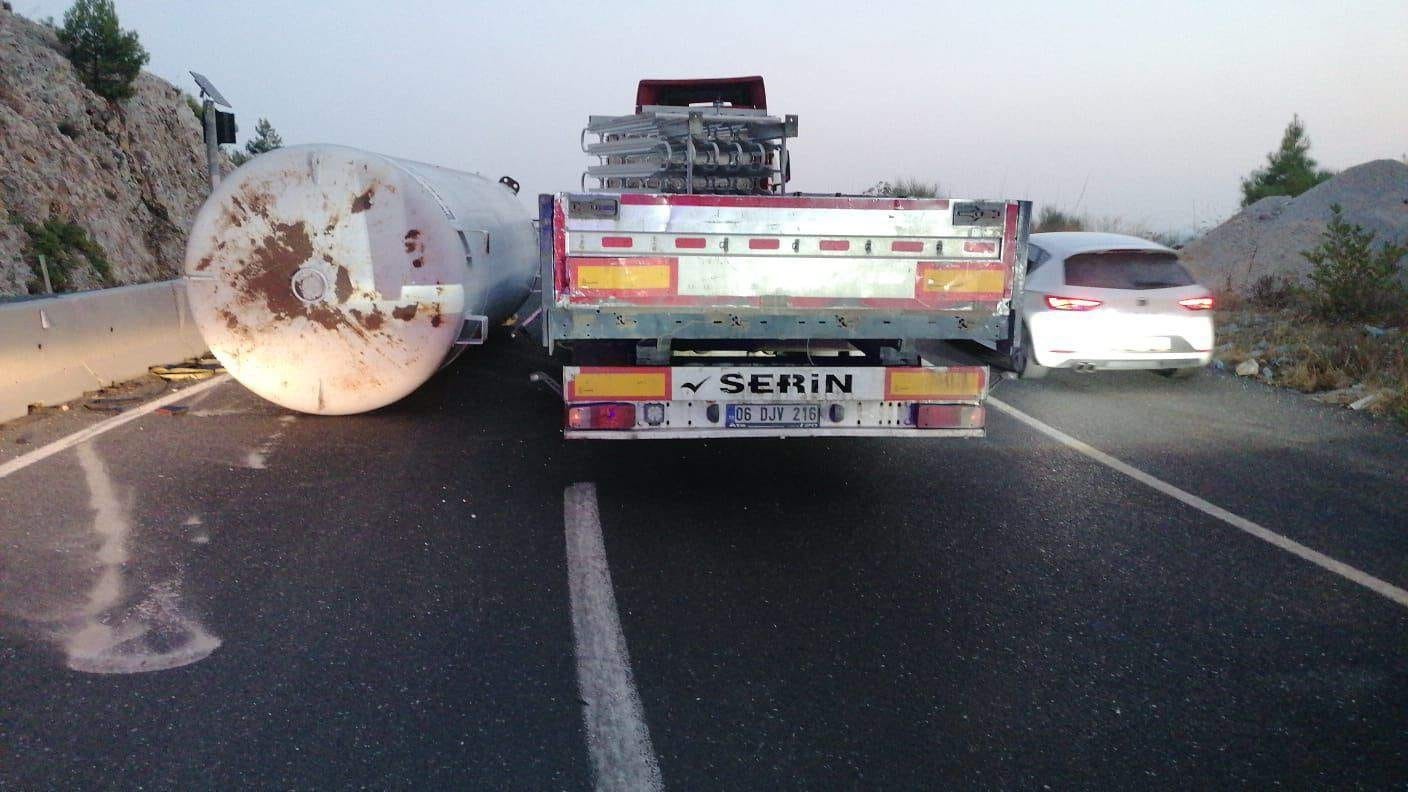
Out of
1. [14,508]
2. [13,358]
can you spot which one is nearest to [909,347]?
[14,508]

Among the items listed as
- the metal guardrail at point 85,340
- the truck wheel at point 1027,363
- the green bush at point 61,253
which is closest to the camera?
the metal guardrail at point 85,340

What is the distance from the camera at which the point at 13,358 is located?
25.3 feet

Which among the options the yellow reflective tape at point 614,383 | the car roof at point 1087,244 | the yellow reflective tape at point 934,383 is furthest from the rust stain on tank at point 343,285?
the car roof at point 1087,244

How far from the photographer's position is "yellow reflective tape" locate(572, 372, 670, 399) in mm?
5637

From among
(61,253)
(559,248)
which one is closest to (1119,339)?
(559,248)

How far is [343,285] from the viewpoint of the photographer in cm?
724

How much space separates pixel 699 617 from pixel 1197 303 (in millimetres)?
7177

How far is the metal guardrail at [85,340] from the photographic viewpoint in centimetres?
775

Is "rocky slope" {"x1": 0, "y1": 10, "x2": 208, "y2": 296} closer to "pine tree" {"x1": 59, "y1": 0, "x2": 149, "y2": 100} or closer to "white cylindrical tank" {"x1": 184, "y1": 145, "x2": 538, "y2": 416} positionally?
"pine tree" {"x1": 59, "y1": 0, "x2": 149, "y2": 100}

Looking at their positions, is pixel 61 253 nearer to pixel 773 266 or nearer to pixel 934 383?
pixel 773 266

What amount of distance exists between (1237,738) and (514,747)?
243cm

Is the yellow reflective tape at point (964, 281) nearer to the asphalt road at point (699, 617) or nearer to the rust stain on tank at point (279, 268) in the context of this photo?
the asphalt road at point (699, 617)

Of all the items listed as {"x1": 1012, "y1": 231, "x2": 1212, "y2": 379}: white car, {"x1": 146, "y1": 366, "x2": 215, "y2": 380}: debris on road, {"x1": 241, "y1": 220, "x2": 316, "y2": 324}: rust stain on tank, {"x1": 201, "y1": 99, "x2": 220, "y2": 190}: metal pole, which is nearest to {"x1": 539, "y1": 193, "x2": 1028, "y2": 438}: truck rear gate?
{"x1": 241, "y1": 220, "x2": 316, "y2": 324}: rust stain on tank

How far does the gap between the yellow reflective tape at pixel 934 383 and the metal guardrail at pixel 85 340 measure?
680cm
